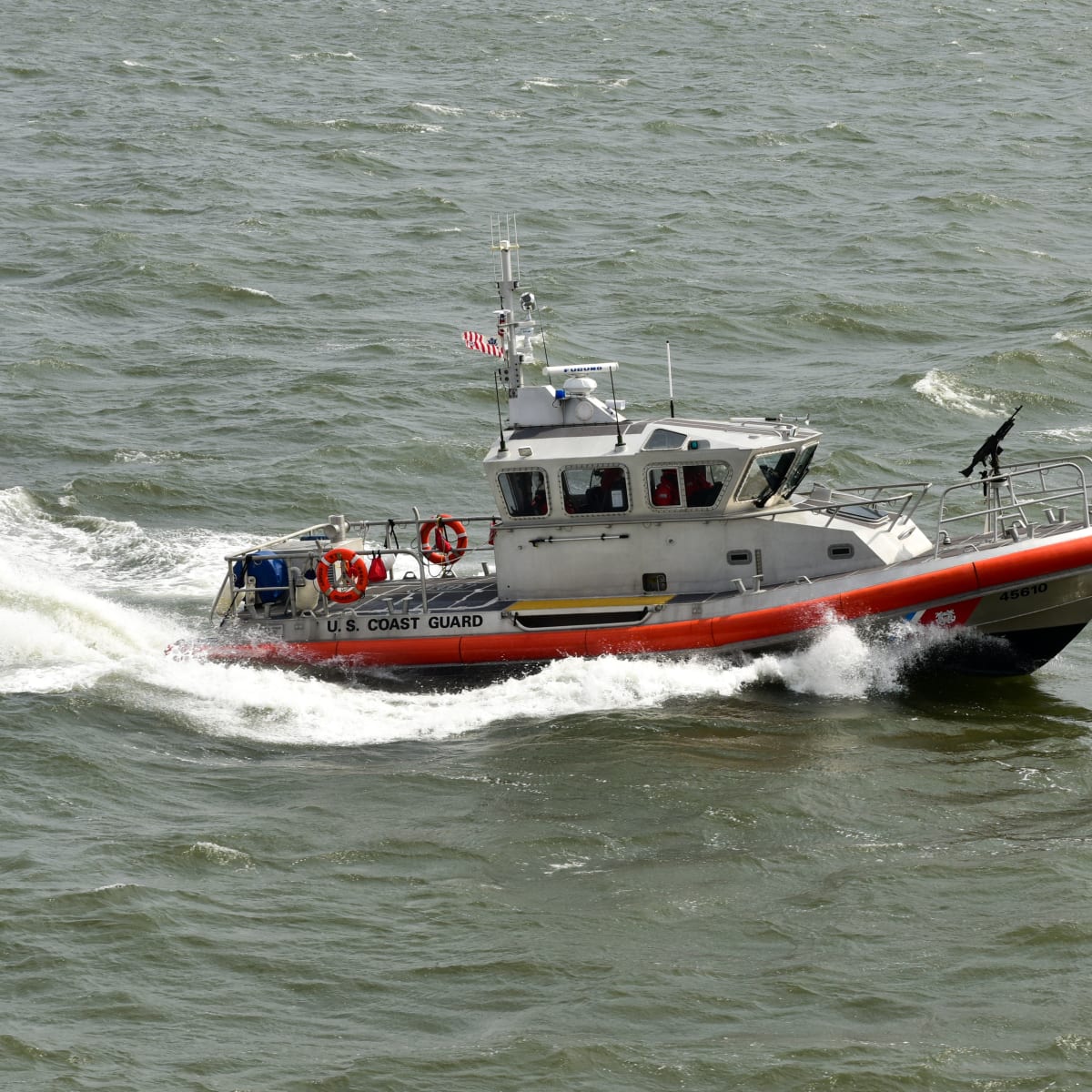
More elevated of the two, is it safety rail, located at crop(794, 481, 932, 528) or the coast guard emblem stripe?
safety rail, located at crop(794, 481, 932, 528)

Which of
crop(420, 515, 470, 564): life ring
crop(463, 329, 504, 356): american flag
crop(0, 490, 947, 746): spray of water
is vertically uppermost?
crop(463, 329, 504, 356): american flag

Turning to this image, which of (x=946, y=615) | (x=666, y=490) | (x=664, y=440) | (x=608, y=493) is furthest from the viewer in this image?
(x=608, y=493)

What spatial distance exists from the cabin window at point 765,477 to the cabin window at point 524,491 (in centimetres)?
204

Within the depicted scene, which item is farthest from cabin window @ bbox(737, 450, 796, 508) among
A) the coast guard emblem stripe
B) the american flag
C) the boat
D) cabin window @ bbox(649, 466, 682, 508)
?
the american flag

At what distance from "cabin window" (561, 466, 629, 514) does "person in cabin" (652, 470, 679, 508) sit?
1.01 ft

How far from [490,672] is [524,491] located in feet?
6.39

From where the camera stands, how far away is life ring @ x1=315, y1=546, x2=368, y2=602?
18375 millimetres

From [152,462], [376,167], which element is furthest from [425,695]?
[376,167]

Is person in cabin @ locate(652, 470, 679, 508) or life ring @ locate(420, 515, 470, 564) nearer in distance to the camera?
person in cabin @ locate(652, 470, 679, 508)

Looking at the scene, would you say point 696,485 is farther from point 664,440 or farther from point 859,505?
point 859,505

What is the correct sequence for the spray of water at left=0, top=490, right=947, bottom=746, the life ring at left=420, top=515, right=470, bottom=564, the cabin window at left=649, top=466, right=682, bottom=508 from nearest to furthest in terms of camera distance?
the spray of water at left=0, top=490, right=947, bottom=746 < the cabin window at left=649, top=466, right=682, bottom=508 < the life ring at left=420, top=515, right=470, bottom=564

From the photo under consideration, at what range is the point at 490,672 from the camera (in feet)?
59.3

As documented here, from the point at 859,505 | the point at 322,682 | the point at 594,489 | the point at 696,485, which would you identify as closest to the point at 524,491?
the point at 594,489

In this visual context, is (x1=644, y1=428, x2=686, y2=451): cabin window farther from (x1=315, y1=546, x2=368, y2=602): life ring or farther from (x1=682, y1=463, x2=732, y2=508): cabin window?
(x1=315, y1=546, x2=368, y2=602): life ring
